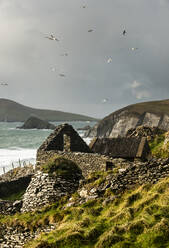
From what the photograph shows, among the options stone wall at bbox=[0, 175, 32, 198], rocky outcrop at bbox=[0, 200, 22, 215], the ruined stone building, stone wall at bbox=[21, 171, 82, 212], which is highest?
the ruined stone building

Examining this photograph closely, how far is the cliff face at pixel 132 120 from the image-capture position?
367ft

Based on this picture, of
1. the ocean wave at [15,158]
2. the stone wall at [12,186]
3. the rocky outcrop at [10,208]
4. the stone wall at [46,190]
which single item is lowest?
the ocean wave at [15,158]

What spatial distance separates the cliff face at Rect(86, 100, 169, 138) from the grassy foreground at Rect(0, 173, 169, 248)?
96.6m

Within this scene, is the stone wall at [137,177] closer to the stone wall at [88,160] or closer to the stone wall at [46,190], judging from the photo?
the stone wall at [46,190]

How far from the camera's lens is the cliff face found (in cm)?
11188

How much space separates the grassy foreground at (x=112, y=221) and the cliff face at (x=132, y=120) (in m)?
96.6

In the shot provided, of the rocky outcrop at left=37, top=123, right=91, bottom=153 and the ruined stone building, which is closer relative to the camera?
the ruined stone building

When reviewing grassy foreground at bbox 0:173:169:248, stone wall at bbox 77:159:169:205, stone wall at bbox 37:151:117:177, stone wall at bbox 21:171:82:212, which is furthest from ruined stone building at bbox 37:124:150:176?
grassy foreground at bbox 0:173:169:248

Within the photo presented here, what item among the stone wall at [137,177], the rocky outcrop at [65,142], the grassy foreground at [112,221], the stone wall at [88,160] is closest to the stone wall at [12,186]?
the rocky outcrop at [65,142]

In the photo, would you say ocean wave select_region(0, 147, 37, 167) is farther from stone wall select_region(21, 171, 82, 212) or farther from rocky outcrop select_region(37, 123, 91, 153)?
stone wall select_region(21, 171, 82, 212)

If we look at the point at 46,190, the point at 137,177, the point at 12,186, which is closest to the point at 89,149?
the point at 12,186

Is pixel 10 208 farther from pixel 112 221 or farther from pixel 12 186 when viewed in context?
pixel 12 186

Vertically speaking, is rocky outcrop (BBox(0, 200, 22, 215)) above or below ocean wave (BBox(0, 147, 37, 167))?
above

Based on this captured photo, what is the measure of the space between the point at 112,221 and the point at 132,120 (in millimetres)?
111362
